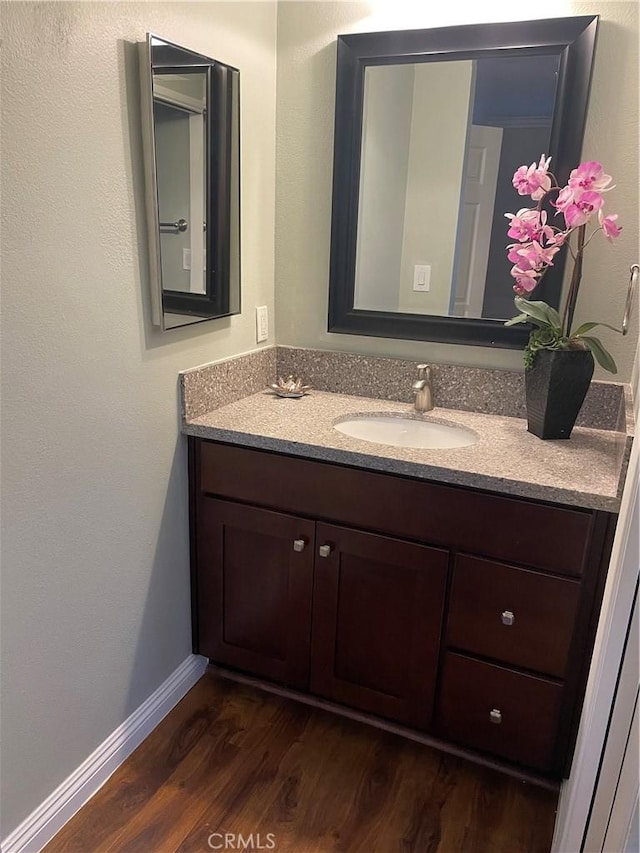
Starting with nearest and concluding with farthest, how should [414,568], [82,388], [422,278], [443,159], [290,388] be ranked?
[82,388] → [414,568] → [443,159] → [422,278] → [290,388]

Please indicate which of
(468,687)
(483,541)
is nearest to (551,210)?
(483,541)

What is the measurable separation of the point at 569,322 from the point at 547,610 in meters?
0.70

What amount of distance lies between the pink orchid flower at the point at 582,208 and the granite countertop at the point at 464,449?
505 mm

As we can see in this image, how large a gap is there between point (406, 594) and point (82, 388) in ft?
2.97

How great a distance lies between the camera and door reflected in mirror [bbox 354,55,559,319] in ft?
5.51

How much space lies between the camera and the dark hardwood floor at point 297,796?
59.5 inches

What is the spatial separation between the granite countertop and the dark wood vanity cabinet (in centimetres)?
4

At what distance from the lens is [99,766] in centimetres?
161

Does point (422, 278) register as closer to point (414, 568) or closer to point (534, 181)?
point (534, 181)

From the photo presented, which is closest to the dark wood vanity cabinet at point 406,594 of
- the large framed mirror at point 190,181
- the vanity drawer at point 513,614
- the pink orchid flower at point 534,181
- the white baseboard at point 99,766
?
the vanity drawer at point 513,614

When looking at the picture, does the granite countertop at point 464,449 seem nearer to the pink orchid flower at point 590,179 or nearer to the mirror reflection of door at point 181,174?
the mirror reflection of door at point 181,174

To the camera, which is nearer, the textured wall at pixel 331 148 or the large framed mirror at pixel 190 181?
the large framed mirror at pixel 190 181

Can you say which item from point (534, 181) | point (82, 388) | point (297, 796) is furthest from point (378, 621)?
point (534, 181)

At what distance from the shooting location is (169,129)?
1.49m
